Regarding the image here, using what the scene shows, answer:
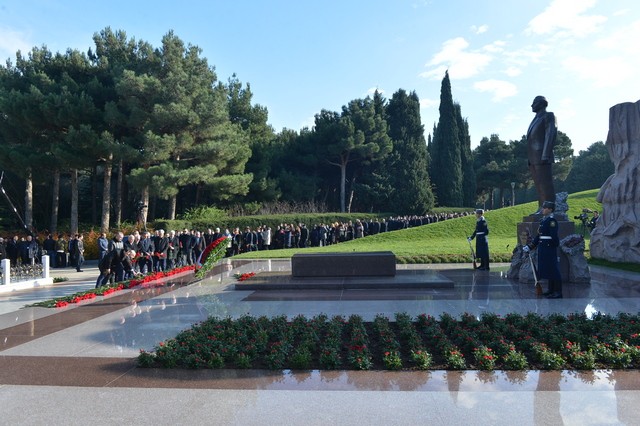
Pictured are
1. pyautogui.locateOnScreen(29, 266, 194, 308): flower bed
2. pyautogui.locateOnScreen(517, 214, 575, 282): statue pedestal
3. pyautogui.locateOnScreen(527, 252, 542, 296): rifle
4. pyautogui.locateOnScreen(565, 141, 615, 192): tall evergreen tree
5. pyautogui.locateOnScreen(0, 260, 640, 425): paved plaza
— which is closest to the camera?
pyautogui.locateOnScreen(0, 260, 640, 425): paved plaza

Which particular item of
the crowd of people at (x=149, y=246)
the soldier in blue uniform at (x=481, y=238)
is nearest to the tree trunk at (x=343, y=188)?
the crowd of people at (x=149, y=246)

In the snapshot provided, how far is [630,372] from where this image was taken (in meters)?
4.68

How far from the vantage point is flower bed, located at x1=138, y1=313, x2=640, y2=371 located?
4.93 metres

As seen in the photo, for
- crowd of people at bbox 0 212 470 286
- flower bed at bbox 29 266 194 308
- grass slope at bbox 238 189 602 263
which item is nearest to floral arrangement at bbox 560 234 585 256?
crowd of people at bbox 0 212 470 286

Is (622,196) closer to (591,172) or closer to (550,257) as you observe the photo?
(550,257)

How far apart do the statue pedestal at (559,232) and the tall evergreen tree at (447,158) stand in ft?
115

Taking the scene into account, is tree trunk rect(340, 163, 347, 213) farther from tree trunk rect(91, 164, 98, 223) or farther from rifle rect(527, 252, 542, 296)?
rifle rect(527, 252, 542, 296)

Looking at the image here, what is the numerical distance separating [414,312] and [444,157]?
40657 millimetres

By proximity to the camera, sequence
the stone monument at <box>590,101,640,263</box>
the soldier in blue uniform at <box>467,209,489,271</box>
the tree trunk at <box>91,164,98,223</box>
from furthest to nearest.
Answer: the tree trunk at <box>91,164,98,223</box>
the stone monument at <box>590,101,640,263</box>
the soldier in blue uniform at <box>467,209,489,271</box>

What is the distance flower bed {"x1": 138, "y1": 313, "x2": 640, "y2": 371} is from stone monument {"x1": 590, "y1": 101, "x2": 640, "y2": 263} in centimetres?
822

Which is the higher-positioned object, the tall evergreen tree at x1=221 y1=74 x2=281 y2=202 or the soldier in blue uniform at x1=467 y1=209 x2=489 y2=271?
the tall evergreen tree at x1=221 y1=74 x2=281 y2=202

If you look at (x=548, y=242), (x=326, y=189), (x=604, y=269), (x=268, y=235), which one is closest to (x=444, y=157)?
(x=326, y=189)

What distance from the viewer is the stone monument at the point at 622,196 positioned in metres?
13.1

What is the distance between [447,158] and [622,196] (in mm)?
32978
